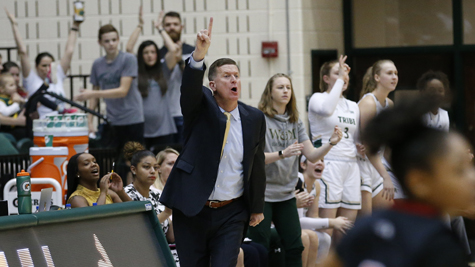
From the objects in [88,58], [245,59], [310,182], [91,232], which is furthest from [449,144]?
[88,58]

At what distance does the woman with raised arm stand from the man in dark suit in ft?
4.18

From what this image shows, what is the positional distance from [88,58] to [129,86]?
277 centimetres

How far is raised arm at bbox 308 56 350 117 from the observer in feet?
20.2

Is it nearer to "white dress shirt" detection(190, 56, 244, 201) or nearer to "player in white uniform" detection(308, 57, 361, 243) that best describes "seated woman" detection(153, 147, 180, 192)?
"player in white uniform" detection(308, 57, 361, 243)

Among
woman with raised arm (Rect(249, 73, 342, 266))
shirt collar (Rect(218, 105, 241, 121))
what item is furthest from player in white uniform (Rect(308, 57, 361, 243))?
shirt collar (Rect(218, 105, 241, 121))

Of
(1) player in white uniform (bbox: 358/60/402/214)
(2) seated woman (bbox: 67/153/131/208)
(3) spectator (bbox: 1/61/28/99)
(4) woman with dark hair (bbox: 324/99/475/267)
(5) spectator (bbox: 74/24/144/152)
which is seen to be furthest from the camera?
(3) spectator (bbox: 1/61/28/99)

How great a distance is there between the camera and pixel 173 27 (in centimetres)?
832

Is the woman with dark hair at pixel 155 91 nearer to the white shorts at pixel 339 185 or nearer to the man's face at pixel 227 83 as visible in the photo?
the white shorts at pixel 339 185

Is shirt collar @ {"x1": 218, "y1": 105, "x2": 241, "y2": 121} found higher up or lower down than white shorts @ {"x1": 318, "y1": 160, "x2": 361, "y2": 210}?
higher up

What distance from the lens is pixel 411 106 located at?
6.45 feet

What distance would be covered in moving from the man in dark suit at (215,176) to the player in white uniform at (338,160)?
208 centimetres

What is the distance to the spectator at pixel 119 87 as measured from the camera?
25.2 ft

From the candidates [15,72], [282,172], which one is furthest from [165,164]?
[15,72]

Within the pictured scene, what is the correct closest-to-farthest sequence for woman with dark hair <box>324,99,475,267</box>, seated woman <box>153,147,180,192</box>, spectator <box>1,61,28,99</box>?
woman with dark hair <box>324,99,475,267</box> → seated woman <box>153,147,180,192</box> → spectator <box>1,61,28,99</box>
